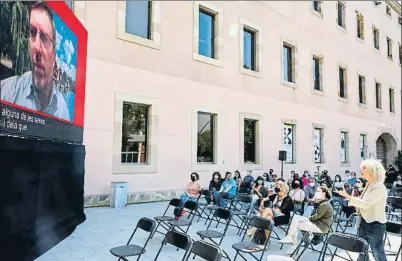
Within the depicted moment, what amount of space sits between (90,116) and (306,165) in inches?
440

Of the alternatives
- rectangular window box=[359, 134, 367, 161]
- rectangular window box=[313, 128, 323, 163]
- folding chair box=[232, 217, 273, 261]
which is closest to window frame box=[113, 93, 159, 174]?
folding chair box=[232, 217, 273, 261]

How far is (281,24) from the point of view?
1514 cm

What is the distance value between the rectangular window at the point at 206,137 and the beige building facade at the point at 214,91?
46 millimetres

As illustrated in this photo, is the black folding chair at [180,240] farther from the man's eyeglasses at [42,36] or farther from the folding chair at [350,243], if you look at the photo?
the man's eyeglasses at [42,36]

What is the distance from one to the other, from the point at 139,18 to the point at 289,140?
901cm

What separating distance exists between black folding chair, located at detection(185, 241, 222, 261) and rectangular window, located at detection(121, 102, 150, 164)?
6.60 meters

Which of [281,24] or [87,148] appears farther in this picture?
[281,24]

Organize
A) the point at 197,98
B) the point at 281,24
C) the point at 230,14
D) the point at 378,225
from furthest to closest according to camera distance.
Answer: the point at 281,24
the point at 230,14
the point at 197,98
the point at 378,225

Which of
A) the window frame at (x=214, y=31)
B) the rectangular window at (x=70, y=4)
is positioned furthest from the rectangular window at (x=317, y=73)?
the rectangular window at (x=70, y=4)

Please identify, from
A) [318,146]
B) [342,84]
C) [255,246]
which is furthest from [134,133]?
[342,84]

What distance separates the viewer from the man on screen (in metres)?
4.31

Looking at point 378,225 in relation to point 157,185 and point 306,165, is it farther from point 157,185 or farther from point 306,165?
point 306,165

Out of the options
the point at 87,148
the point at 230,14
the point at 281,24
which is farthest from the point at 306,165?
the point at 87,148

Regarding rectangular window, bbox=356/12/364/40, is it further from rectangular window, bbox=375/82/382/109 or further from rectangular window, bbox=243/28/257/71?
rectangular window, bbox=243/28/257/71
